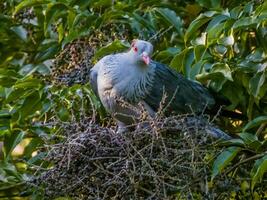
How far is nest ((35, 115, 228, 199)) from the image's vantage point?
12.6 feet

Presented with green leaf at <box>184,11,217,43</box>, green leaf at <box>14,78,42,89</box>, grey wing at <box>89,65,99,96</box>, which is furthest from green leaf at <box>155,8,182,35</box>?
green leaf at <box>14,78,42,89</box>

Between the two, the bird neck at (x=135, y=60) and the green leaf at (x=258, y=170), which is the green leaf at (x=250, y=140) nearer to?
the green leaf at (x=258, y=170)

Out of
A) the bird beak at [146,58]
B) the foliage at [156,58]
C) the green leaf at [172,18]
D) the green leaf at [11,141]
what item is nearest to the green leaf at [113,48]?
the foliage at [156,58]

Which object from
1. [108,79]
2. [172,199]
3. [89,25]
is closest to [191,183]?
[172,199]

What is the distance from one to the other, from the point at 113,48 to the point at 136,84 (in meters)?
0.19

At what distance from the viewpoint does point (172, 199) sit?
392 cm

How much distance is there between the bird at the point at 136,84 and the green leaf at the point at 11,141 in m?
0.45

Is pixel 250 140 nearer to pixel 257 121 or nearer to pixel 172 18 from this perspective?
pixel 257 121

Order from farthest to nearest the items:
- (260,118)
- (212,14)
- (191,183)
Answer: (212,14)
(260,118)
(191,183)

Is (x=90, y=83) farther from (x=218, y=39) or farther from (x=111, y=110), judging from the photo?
(x=218, y=39)

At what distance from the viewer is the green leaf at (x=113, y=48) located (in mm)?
4543

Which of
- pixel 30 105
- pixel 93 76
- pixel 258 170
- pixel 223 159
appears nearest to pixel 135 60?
pixel 93 76

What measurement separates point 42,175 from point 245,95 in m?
1.19

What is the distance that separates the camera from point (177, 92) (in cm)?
472
